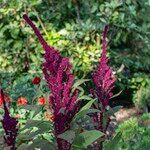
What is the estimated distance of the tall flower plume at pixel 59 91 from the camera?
1.88 meters

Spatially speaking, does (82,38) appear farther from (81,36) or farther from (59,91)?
(59,91)

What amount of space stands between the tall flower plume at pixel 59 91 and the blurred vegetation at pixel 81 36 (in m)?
3.59

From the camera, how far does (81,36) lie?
5746 millimetres

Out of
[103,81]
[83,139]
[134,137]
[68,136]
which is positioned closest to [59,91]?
[68,136]

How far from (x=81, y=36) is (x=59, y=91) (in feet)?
12.8

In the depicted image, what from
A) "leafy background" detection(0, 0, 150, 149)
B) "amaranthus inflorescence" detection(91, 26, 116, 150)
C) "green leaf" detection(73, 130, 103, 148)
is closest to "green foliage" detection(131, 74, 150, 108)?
"leafy background" detection(0, 0, 150, 149)

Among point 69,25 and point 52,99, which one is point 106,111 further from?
point 69,25

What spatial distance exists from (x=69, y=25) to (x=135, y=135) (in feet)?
8.50

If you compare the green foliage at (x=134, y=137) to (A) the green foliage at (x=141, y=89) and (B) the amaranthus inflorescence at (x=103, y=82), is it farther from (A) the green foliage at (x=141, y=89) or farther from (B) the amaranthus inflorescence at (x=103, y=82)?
(A) the green foliage at (x=141, y=89)

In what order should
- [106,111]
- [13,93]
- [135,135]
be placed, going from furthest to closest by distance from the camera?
[13,93], [135,135], [106,111]

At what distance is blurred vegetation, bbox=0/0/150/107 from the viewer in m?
5.71

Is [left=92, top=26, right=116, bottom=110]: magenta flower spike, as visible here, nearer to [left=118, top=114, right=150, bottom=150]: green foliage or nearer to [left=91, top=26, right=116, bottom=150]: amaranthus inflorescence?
[left=91, top=26, right=116, bottom=150]: amaranthus inflorescence

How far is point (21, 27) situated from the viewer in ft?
19.3

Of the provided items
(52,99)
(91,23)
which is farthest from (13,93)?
(52,99)
